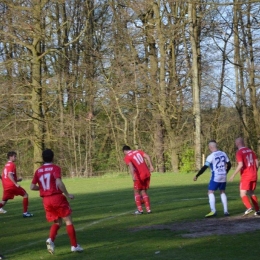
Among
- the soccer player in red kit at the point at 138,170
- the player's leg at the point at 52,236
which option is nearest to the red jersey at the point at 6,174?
the soccer player in red kit at the point at 138,170

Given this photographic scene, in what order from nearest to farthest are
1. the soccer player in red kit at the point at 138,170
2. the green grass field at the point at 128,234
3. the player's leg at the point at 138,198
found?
1. the green grass field at the point at 128,234
2. the soccer player in red kit at the point at 138,170
3. the player's leg at the point at 138,198

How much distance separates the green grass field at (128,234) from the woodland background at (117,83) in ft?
72.5

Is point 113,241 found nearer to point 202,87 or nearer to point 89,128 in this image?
point 89,128

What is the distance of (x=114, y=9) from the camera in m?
49.0

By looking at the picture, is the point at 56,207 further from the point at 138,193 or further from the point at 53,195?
the point at 138,193

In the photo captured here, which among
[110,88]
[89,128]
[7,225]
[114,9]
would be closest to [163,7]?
[114,9]

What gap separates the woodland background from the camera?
43.7 metres

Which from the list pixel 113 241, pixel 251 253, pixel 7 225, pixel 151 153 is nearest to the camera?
pixel 251 253

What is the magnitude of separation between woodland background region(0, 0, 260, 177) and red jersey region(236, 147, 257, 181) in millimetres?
27049

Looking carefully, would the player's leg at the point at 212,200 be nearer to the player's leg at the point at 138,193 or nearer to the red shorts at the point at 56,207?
the player's leg at the point at 138,193

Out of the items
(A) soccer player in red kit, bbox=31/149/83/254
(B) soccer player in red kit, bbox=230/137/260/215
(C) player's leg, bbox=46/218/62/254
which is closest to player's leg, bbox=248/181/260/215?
(B) soccer player in red kit, bbox=230/137/260/215

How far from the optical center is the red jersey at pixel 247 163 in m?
14.9

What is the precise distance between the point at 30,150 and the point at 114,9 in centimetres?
1210

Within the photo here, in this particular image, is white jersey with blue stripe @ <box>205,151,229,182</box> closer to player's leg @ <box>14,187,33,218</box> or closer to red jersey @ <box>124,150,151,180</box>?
red jersey @ <box>124,150,151,180</box>
